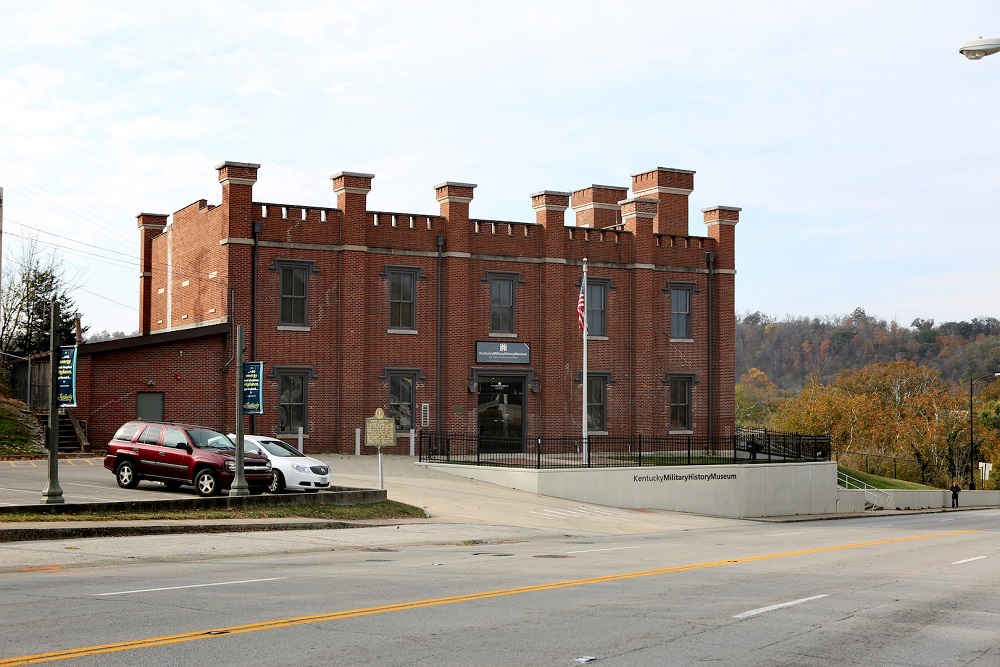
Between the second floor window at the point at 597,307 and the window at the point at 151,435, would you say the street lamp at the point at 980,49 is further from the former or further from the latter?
the second floor window at the point at 597,307

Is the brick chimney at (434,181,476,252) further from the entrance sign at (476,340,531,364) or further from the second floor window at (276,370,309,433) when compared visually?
the second floor window at (276,370,309,433)

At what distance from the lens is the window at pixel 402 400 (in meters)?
40.8

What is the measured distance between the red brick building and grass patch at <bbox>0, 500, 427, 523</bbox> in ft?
40.9

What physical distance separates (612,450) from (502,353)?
625 cm

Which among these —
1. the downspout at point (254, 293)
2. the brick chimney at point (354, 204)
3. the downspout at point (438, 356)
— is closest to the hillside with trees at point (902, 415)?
the downspout at point (438, 356)

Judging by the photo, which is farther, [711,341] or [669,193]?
[669,193]

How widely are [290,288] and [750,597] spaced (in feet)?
92.4

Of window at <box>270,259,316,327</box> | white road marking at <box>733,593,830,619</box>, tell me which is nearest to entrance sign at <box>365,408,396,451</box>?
window at <box>270,259,316,327</box>

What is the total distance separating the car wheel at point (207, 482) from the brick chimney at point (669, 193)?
28.2 meters

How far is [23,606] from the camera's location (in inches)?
459

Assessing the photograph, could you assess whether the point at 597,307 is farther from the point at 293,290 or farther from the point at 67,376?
the point at 67,376

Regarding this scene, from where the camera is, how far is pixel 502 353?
42656mm

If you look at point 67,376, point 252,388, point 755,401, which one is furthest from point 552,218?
point 755,401

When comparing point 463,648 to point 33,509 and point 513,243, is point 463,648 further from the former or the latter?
point 513,243
